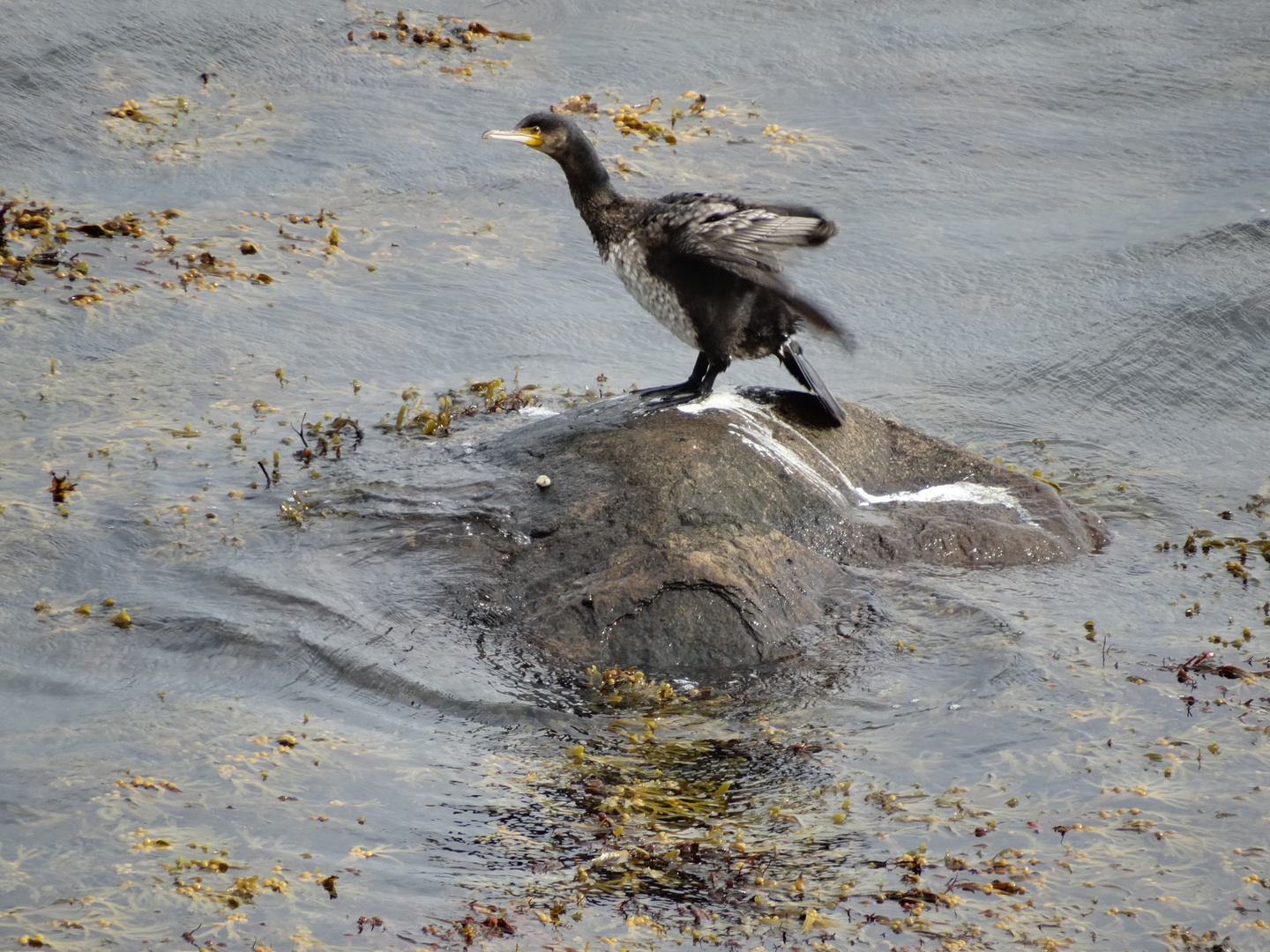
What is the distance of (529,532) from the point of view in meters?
5.48

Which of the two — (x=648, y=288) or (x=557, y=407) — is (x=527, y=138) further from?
(x=557, y=407)

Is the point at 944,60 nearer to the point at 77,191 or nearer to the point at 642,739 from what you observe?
the point at 77,191

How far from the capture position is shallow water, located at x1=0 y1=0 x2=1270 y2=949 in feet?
12.7

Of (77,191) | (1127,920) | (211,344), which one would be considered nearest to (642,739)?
(1127,920)

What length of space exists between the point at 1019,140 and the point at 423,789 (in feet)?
29.1

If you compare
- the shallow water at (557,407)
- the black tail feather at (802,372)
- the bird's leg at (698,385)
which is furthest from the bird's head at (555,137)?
the shallow water at (557,407)

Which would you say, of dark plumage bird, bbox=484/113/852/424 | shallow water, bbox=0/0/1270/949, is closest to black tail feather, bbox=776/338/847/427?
dark plumage bird, bbox=484/113/852/424

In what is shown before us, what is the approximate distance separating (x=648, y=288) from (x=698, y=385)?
1.59 feet

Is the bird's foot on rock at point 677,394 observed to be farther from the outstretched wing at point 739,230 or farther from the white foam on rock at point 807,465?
the outstretched wing at point 739,230

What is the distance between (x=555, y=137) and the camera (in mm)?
6043

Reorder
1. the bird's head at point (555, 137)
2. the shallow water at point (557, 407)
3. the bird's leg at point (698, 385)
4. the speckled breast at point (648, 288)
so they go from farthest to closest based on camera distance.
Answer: the bird's head at point (555, 137), the bird's leg at point (698, 385), the speckled breast at point (648, 288), the shallow water at point (557, 407)

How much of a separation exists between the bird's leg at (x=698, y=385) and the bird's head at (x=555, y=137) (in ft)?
3.54

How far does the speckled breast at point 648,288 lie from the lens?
569 centimetres

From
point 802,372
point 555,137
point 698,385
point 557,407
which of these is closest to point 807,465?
point 802,372
